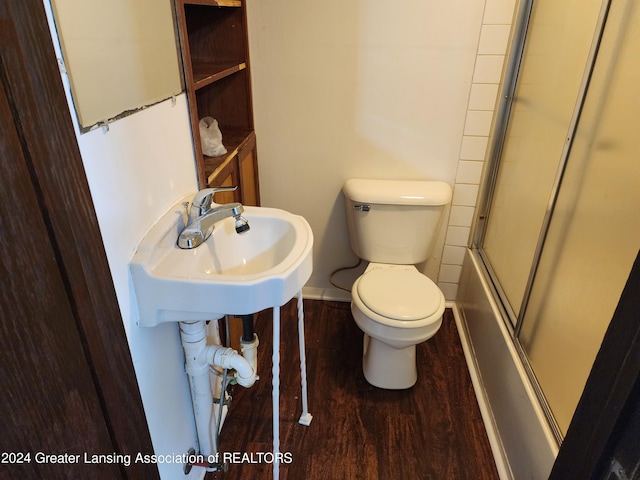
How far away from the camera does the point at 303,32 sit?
1.75m

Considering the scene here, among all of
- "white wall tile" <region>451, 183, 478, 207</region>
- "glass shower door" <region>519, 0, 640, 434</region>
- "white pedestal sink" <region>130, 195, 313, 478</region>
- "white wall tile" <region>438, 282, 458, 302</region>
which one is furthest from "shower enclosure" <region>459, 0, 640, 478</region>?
"white pedestal sink" <region>130, 195, 313, 478</region>

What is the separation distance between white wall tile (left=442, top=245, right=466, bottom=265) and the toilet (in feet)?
0.68

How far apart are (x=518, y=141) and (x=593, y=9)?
0.55 metres

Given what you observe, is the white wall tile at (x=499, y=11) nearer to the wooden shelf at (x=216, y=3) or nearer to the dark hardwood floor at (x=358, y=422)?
the wooden shelf at (x=216, y=3)

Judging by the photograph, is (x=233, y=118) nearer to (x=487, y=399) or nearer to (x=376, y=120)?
(x=376, y=120)

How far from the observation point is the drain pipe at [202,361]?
3.70 feet

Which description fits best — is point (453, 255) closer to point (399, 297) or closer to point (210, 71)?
point (399, 297)

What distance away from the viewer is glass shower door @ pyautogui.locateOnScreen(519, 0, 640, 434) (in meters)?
1.02

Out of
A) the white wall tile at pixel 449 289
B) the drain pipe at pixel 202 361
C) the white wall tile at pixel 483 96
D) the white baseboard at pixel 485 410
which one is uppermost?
the white wall tile at pixel 483 96

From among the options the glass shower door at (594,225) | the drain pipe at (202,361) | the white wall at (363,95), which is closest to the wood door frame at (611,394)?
the glass shower door at (594,225)

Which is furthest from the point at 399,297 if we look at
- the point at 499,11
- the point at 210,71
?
the point at 499,11

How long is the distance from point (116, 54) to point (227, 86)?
100 cm

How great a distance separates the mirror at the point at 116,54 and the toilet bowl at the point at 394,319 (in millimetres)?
1022

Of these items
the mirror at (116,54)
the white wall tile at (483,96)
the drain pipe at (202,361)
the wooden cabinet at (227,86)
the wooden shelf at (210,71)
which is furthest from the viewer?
the white wall tile at (483,96)
